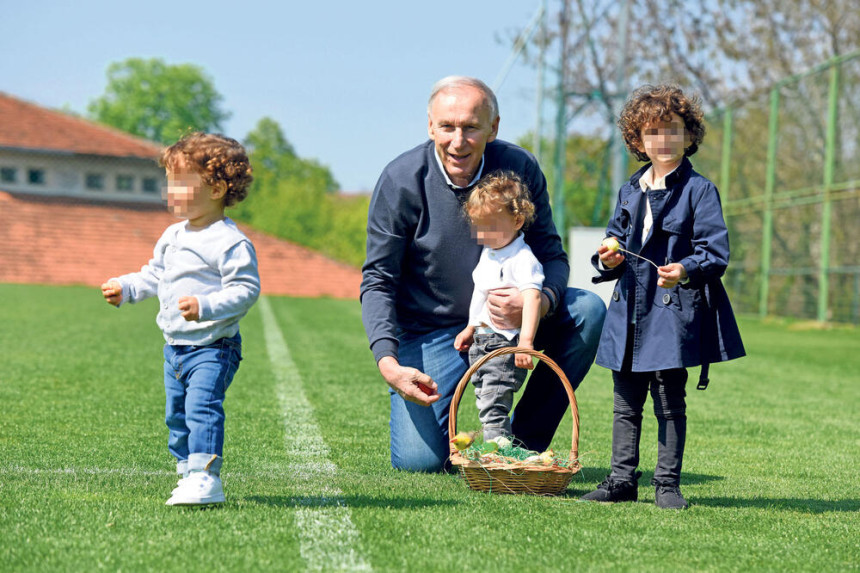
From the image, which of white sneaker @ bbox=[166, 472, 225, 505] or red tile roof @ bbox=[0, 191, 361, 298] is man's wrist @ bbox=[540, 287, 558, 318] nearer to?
white sneaker @ bbox=[166, 472, 225, 505]

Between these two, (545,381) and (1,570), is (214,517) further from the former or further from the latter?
(545,381)

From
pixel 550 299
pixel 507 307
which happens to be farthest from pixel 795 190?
pixel 507 307

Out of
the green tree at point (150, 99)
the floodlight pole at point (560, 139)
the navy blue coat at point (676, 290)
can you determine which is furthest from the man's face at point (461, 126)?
the green tree at point (150, 99)

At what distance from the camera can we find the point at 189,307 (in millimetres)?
3330

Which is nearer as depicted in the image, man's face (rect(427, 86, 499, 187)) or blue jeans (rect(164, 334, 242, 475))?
blue jeans (rect(164, 334, 242, 475))

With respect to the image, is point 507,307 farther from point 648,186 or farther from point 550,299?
point 648,186

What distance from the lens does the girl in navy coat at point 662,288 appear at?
3.60 metres

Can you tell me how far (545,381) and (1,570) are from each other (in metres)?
2.49

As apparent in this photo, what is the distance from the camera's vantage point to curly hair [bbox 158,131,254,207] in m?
3.54

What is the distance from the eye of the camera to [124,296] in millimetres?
3664

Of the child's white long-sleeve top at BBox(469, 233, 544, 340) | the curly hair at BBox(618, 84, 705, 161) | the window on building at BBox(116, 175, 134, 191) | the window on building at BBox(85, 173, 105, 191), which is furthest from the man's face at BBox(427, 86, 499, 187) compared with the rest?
the window on building at BBox(85, 173, 105, 191)

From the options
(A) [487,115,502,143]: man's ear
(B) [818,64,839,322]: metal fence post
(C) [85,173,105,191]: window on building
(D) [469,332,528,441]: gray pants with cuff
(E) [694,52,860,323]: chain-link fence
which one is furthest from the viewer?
(C) [85,173,105,191]: window on building

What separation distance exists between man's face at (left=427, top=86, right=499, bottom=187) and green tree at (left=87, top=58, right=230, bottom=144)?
A: 66.4 m

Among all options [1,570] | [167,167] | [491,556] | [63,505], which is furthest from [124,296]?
[491,556]
